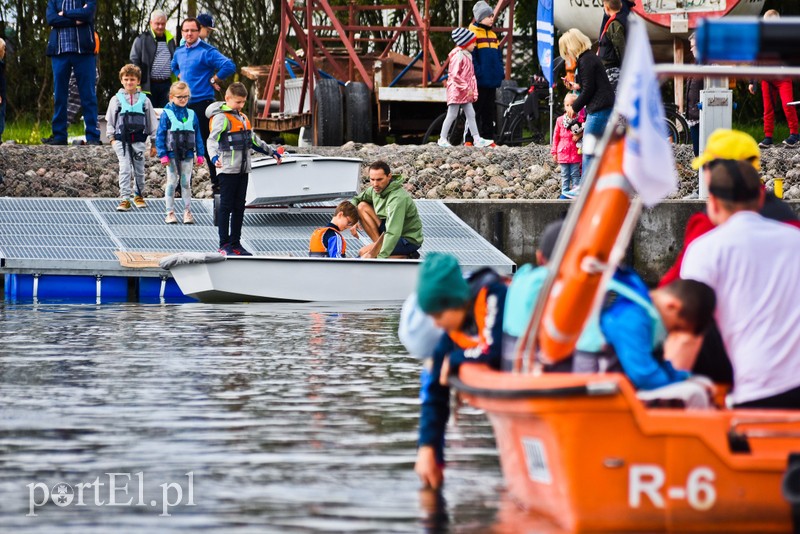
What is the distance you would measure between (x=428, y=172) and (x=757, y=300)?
1359 centimetres

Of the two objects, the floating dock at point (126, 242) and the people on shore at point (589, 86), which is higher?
the people on shore at point (589, 86)

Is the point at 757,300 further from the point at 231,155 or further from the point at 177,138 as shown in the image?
the point at 177,138

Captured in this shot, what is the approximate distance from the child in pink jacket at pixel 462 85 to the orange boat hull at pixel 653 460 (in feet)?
46.2

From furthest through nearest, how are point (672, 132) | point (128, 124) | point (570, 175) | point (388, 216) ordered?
point (672, 132) → point (570, 175) → point (128, 124) → point (388, 216)

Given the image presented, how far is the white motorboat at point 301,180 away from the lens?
16188 millimetres

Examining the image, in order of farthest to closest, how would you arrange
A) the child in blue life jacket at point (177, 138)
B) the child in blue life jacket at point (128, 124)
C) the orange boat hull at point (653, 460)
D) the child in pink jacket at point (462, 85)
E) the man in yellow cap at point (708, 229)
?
the child in pink jacket at point (462, 85), the child in blue life jacket at point (128, 124), the child in blue life jacket at point (177, 138), the man in yellow cap at point (708, 229), the orange boat hull at point (653, 460)

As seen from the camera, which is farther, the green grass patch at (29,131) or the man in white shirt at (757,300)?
the green grass patch at (29,131)

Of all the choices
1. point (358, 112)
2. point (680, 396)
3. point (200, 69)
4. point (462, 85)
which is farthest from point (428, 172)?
point (680, 396)

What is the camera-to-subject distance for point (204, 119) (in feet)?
54.8

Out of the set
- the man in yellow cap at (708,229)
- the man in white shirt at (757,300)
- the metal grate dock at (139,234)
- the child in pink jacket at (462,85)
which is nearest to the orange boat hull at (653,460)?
the man in white shirt at (757,300)

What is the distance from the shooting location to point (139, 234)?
635 inches

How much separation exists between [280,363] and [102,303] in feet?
16.0

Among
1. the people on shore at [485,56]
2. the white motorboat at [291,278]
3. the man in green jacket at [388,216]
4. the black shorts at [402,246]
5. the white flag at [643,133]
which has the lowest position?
the white motorboat at [291,278]

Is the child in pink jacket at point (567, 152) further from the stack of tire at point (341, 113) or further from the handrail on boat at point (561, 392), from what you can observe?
the handrail on boat at point (561, 392)
